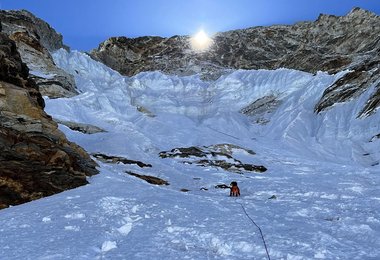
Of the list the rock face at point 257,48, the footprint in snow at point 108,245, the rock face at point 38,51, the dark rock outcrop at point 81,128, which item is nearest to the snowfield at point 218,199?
the footprint in snow at point 108,245

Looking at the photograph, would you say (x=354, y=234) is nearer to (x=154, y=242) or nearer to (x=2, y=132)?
(x=154, y=242)

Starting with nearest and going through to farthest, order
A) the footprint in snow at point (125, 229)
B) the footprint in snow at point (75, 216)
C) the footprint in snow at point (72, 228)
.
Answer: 1. the footprint in snow at point (125, 229)
2. the footprint in snow at point (72, 228)
3. the footprint in snow at point (75, 216)

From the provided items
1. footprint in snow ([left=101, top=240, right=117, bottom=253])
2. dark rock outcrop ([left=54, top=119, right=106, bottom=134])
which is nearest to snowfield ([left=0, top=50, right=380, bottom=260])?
footprint in snow ([left=101, top=240, right=117, bottom=253])

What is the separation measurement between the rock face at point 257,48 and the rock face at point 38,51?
30.4m

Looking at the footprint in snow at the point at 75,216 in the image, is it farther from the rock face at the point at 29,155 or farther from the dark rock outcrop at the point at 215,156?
the dark rock outcrop at the point at 215,156

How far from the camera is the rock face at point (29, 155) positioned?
16.6 metres

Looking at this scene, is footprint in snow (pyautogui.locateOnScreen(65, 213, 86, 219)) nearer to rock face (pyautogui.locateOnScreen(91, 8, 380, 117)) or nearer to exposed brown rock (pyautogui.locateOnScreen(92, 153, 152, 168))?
exposed brown rock (pyautogui.locateOnScreen(92, 153, 152, 168))

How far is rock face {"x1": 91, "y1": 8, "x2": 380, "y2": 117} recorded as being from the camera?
110250 millimetres

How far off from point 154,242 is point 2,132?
35.1ft

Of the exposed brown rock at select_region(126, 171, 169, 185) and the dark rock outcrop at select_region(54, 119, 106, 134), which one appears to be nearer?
the exposed brown rock at select_region(126, 171, 169, 185)

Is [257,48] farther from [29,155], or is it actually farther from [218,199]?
[29,155]

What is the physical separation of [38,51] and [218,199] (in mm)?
70710

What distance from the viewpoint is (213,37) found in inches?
5753

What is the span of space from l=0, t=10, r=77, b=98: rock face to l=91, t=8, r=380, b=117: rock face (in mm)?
30424
